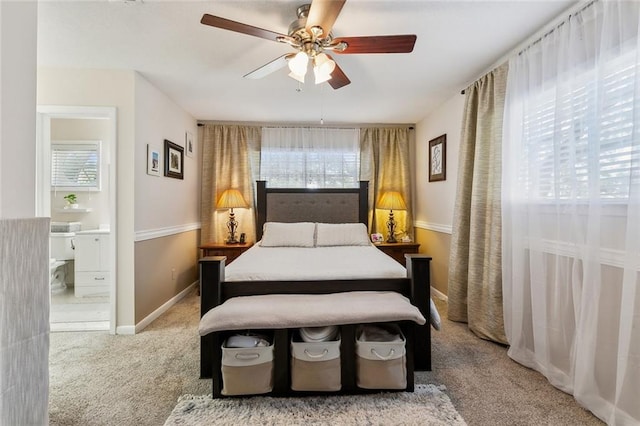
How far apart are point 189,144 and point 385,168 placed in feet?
9.39

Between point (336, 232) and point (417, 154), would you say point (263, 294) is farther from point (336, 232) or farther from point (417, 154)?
point (417, 154)

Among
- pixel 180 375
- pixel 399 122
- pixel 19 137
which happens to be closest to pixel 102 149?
pixel 180 375

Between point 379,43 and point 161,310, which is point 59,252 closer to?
point 161,310

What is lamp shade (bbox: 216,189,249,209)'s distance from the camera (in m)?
4.07

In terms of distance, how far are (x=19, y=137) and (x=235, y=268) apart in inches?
64.0

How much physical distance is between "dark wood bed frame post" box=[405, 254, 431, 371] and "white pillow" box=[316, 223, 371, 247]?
1.46 meters

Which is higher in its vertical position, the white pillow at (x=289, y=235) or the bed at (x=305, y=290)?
the white pillow at (x=289, y=235)

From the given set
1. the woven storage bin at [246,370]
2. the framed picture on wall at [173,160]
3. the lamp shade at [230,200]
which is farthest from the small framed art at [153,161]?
the woven storage bin at [246,370]

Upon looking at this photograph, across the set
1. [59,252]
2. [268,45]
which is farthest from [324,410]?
[59,252]

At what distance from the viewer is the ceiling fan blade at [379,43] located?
1752mm

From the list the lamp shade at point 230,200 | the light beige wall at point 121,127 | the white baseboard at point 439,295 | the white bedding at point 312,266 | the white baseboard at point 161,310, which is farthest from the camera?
the lamp shade at point 230,200

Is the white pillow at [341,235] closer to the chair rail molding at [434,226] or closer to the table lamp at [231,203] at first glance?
the chair rail molding at [434,226]

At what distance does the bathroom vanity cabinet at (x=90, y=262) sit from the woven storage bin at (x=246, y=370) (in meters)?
2.98

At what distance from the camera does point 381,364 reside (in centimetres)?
180
